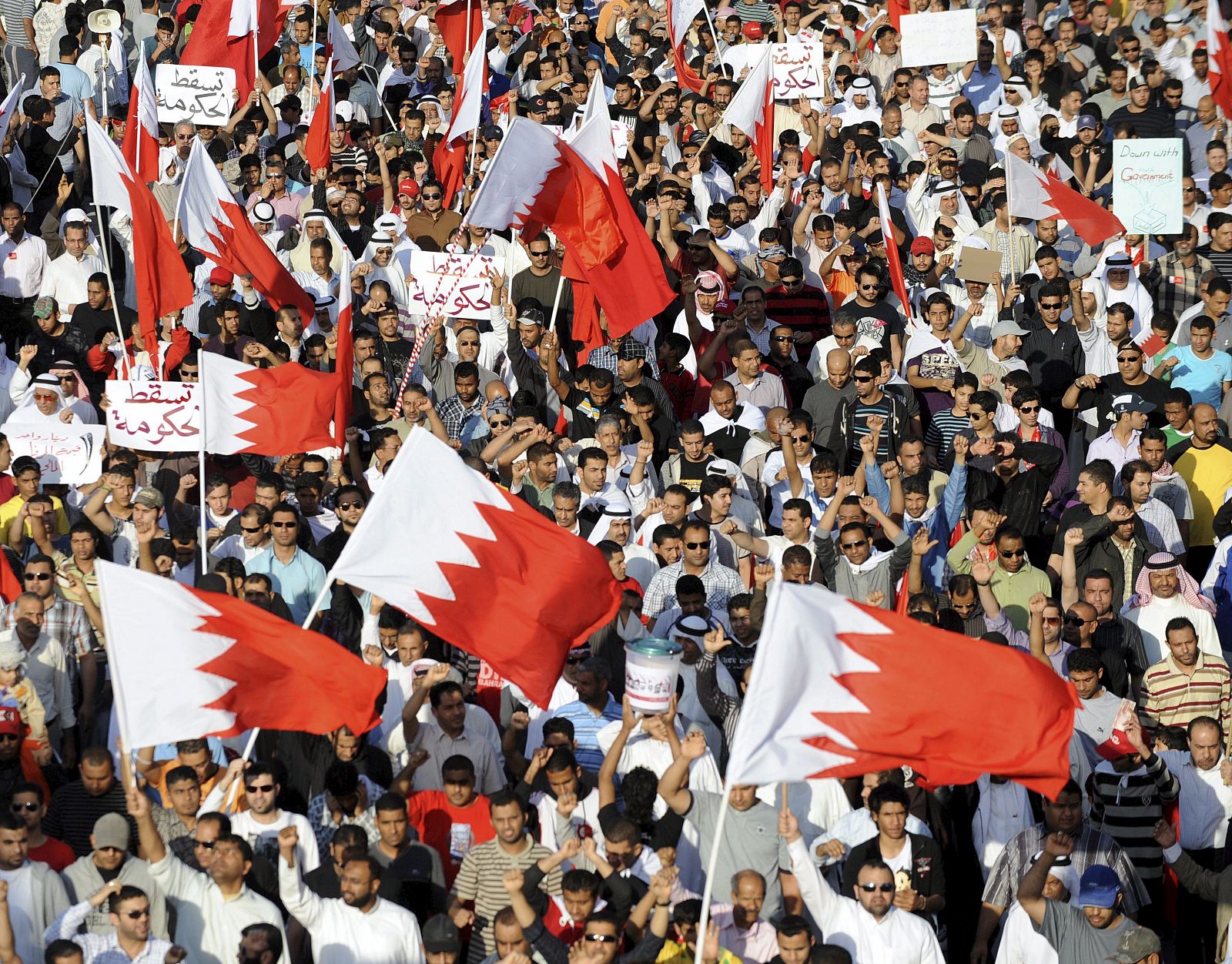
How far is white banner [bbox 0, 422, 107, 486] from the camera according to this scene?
43.1ft

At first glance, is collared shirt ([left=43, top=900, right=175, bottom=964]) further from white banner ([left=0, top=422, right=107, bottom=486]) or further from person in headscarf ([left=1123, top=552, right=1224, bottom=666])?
person in headscarf ([left=1123, top=552, right=1224, bottom=666])

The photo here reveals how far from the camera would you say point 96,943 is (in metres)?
9.14

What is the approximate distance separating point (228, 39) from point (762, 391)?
6.68 meters

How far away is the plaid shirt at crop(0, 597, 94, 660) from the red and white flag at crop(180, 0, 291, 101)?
7944 millimetres

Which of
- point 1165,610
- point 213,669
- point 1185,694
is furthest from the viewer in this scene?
point 1165,610

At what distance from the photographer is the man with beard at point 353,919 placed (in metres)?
9.35

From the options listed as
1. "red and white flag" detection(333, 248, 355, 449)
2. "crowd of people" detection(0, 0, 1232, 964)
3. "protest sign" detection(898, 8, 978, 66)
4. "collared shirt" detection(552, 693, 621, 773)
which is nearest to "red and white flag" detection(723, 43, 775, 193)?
"crowd of people" detection(0, 0, 1232, 964)

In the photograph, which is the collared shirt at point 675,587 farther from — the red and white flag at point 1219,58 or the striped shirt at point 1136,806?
the red and white flag at point 1219,58

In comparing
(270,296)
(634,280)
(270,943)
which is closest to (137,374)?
(270,296)

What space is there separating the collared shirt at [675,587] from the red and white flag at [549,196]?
2.73m

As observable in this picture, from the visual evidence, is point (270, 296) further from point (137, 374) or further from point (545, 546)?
point (545, 546)

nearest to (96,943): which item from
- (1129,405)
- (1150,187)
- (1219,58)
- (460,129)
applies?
(1129,405)

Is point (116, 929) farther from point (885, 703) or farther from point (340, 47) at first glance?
point (340, 47)

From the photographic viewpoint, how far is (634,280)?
1419 cm
